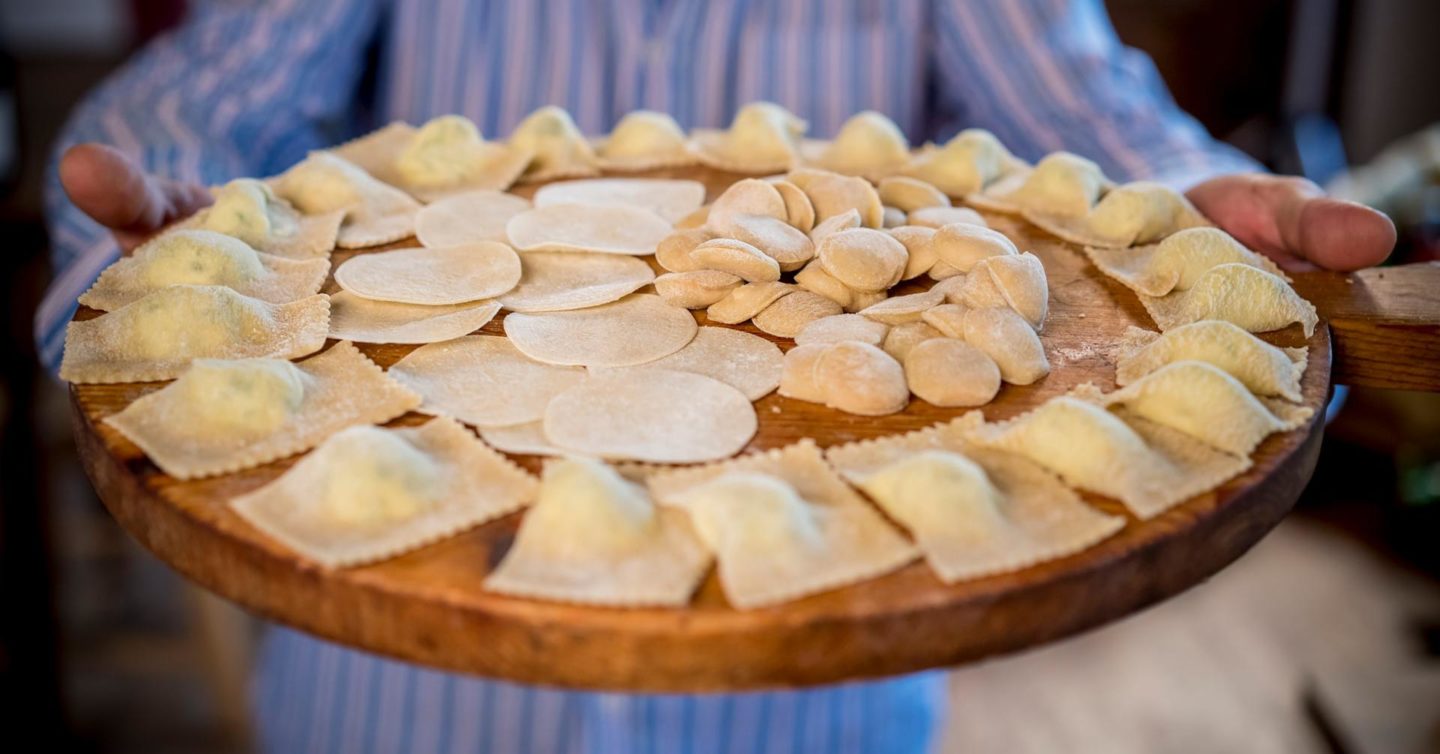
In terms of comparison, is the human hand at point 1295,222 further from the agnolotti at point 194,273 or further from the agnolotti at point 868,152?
the agnolotti at point 194,273

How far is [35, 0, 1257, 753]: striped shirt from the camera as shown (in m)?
1.75

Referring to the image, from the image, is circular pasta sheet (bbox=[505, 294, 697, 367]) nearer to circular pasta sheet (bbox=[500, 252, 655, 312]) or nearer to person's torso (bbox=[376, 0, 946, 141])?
circular pasta sheet (bbox=[500, 252, 655, 312])

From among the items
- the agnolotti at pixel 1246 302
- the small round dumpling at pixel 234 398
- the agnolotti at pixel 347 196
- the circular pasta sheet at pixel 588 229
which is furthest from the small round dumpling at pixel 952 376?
the agnolotti at pixel 347 196

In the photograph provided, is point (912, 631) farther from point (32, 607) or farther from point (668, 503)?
→ point (32, 607)

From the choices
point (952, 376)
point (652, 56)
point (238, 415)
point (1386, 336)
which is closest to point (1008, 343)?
point (952, 376)

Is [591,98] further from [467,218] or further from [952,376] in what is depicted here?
[952,376]

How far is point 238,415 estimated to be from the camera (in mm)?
845

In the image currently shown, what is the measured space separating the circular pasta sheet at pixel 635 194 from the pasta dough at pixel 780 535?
0.55 m

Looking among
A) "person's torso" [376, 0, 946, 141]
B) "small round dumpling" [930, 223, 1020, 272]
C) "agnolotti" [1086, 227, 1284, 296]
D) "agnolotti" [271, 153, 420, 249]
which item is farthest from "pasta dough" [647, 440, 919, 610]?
"person's torso" [376, 0, 946, 141]

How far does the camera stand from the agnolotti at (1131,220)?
1.22m

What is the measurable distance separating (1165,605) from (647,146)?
2330 mm

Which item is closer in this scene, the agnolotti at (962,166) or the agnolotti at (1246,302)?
the agnolotti at (1246,302)

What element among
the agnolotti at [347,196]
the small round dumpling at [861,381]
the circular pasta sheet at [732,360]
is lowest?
the agnolotti at [347,196]

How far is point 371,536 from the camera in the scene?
0.75 m
